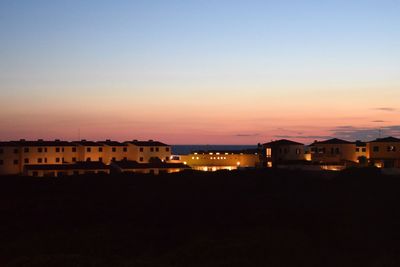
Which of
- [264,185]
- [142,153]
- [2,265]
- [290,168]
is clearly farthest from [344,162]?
[2,265]

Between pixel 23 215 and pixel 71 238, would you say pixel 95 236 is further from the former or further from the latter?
pixel 23 215

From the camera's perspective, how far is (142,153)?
80062 millimetres

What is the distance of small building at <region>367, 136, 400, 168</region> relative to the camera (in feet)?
237

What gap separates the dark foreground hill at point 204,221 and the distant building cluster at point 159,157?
10988 mm

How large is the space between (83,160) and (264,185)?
34.9 metres

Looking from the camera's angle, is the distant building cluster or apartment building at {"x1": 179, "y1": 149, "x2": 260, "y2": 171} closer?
the distant building cluster

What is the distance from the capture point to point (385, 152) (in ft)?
242

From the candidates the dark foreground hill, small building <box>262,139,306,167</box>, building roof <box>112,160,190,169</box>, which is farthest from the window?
building roof <box>112,160,190,169</box>

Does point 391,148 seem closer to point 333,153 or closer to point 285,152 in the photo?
point 333,153

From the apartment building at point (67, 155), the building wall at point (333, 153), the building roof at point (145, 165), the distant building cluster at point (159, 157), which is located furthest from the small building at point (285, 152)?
the apartment building at point (67, 155)

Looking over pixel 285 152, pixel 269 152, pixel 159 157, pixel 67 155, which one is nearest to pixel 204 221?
pixel 285 152

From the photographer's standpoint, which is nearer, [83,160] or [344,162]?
[344,162]

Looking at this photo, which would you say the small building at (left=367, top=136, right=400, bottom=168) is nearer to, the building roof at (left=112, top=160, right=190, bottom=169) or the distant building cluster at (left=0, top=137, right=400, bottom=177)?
the distant building cluster at (left=0, top=137, right=400, bottom=177)

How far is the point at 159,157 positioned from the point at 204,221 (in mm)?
45706
